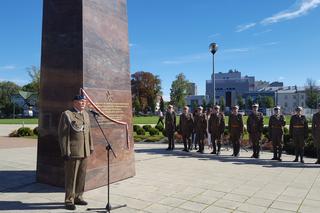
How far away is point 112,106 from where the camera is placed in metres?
8.16

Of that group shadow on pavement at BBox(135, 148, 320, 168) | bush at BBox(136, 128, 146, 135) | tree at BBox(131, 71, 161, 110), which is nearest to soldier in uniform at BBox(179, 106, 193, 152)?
shadow on pavement at BBox(135, 148, 320, 168)

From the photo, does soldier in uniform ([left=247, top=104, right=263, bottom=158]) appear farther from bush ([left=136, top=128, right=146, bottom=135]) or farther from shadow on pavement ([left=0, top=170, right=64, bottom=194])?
bush ([left=136, top=128, right=146, bottom=135])

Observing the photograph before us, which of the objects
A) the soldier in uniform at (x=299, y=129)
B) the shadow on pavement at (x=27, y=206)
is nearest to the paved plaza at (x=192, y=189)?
the shadow on pavement at (x=27, y=206)

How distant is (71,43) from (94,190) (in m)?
3.14

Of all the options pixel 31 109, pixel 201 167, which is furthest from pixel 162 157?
pixel 31 109

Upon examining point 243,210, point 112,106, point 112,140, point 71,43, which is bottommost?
point 243,210

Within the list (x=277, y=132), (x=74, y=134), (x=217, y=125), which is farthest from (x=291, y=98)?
(x=74, y=134)

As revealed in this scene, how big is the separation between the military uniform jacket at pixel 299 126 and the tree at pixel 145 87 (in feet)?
253

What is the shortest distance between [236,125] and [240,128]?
0.19 m

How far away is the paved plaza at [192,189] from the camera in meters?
6.13

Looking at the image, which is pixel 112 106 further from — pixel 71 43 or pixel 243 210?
pixel 243 210

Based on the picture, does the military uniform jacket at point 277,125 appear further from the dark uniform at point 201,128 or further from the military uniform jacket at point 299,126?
the dark uniform at point 201,128

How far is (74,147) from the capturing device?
19.7ft

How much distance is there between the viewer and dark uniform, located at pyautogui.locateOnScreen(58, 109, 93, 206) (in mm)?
5914
